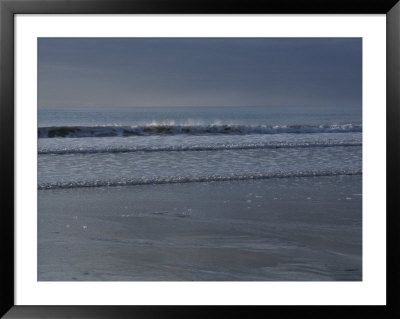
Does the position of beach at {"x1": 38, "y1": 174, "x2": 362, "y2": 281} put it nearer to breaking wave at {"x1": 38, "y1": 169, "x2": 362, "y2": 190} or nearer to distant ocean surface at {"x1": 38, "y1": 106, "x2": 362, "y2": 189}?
breaking wave at {"x1": 38, "y1": 169, "x2": 362, "y2": 190}

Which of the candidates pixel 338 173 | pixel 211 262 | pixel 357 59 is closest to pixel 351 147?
pixel 338 173

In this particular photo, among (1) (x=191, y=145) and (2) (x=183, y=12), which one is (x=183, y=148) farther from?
(2) (x=183, y=12)

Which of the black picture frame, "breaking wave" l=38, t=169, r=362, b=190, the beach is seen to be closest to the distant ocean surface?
"breaking wave" l=38, t=169, r=362, b=190

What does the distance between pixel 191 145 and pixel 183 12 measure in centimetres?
817

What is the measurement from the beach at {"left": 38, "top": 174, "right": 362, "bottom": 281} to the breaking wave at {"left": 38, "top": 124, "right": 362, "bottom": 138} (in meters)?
6.25

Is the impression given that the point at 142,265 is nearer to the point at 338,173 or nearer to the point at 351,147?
the point at 338,173

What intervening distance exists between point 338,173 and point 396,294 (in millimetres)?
4508

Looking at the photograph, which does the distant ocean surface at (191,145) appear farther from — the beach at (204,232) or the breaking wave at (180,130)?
the beach at (204,232)

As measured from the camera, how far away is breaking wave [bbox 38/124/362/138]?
11.9m

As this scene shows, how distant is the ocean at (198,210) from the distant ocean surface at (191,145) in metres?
0.04

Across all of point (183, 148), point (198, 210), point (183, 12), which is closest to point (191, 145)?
point (183, 148)

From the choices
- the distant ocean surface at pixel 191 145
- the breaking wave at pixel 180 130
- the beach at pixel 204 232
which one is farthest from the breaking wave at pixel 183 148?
the beach at pixel 204 232

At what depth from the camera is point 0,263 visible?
237cm

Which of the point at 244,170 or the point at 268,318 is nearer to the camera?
the point at 268,318
